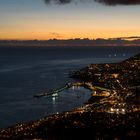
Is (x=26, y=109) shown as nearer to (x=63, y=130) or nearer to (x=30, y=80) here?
(x=63, y=130)

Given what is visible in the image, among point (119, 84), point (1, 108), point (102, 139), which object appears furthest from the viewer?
point (119, 84)

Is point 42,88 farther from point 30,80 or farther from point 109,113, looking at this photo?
point 109,113

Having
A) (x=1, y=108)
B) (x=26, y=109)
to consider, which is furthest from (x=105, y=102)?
(x=1, y=108)

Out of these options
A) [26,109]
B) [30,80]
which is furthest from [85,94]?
[30,80]

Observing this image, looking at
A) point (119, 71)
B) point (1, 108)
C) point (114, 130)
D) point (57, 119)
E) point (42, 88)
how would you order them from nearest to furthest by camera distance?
point (114, 130)
point (57, 119)
point (1, 108)
point (42, 88)
point (119, 71)

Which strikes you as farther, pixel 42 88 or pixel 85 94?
pixel 42 88

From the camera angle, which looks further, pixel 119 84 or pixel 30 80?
pixel 30 80

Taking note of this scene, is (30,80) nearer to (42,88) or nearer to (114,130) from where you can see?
(42,88)

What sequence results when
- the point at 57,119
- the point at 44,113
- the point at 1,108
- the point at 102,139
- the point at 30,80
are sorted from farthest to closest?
the point at 30,80, the point at 1,108, the point at 44,113, the point at 57,119, the point at 102,139

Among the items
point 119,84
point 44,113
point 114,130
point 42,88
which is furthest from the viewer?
point 119,84
